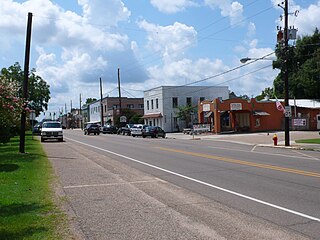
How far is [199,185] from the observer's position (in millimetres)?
11188

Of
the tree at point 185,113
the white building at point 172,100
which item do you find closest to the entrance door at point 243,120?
Answer: the tree at point 185,113

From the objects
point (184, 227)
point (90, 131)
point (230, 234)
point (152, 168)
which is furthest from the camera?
point (90, 131)

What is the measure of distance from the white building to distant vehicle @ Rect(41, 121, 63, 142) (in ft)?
91.4

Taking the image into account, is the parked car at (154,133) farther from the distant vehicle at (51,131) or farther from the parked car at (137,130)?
the distant vehicle at (51,131)

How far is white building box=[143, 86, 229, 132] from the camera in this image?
65812 millimetres

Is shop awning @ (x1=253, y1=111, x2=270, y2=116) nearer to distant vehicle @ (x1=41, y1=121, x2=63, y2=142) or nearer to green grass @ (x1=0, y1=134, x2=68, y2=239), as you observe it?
distant vehicle @ (x1=41, y1=121, x2=63, y2=142)

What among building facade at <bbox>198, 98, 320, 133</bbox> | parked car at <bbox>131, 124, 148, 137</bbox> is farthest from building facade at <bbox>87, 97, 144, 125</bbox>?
building facade at <bbox>198, 98, 320, 133</bbox>

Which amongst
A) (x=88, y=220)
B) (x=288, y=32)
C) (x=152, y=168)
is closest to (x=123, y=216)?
(x=88, y=220)

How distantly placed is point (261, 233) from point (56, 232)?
319cm

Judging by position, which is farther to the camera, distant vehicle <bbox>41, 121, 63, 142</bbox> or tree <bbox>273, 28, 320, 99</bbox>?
tree <bbox>273, 28, 320, 99</bbox>

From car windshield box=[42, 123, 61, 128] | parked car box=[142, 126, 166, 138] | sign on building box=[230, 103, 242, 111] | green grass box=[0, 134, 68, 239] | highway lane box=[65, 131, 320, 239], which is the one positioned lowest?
highway lane box=[65, 131, 320, 239]

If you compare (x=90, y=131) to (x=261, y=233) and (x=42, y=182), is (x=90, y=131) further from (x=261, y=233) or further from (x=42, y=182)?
(x=261, y=233)

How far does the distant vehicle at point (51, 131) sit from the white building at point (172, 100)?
91.4 feet

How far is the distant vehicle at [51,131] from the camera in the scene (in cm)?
3828
